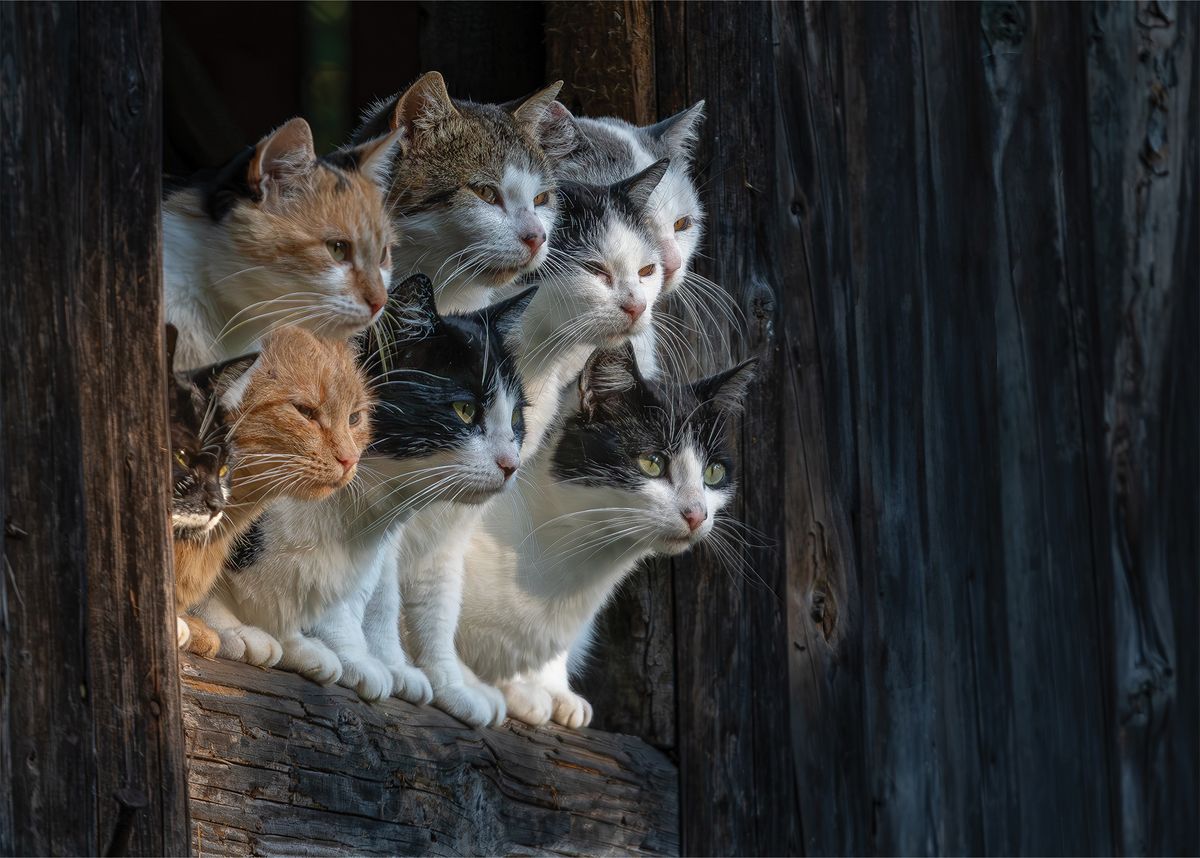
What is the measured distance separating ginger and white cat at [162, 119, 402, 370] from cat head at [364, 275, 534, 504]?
0.42 feet

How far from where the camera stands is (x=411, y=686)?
242 cm

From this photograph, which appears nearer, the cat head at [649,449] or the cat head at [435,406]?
the cat head at [435,406]

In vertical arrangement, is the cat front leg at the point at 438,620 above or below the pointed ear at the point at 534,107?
below

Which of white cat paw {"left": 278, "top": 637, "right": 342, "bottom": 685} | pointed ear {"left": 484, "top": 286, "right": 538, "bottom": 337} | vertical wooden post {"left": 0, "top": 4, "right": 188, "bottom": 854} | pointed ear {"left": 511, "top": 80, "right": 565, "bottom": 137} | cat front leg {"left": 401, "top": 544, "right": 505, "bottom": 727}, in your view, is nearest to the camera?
vertical wooden post {"left": 0, "top": 4, "right": 188, "bottom": 854}

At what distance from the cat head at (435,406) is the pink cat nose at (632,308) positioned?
13.2 inches

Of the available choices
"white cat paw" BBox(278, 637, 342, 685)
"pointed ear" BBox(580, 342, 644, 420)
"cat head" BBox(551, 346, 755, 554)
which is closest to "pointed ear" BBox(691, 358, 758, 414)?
"cat head" BBox(551, 346, 755, 554)

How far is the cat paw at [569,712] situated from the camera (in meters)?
2.86

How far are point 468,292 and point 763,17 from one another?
0.89m

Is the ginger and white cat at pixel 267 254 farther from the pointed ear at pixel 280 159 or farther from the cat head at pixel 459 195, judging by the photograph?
the cat head at pixel 459 195

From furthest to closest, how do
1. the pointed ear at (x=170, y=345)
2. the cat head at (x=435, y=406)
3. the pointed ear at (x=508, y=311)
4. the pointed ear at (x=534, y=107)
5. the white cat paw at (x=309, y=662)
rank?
the pointed ear at (x=534, y=107)
the pointed ear at (x=508, y=311)
the cat head at (x=435, y=406)
the white cat paw at (x=309, y=662)
the pointed ear at (x=170, y=345)

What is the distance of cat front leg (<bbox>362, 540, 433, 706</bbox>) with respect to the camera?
96.7 inches

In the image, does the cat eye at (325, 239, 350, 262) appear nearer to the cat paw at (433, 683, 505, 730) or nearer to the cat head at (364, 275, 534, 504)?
the cat head at (364, 275, 534, 504)

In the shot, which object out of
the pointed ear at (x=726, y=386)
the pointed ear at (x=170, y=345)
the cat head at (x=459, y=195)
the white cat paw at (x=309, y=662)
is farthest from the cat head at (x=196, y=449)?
the pointed ear at (x=726, y=386)

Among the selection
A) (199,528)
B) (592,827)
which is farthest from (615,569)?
(199,528)
